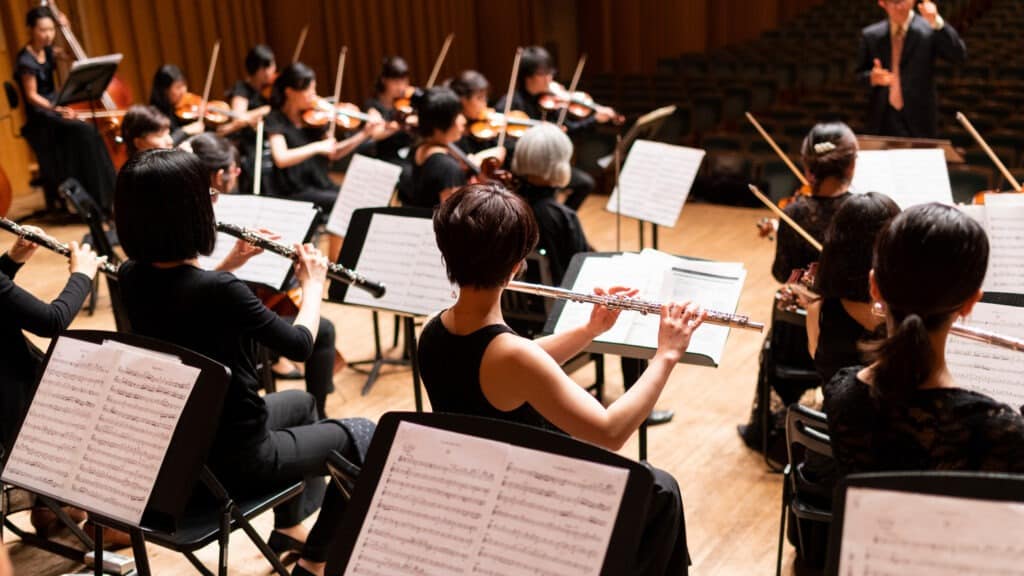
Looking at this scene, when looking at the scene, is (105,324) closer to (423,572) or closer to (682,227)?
(682,227)

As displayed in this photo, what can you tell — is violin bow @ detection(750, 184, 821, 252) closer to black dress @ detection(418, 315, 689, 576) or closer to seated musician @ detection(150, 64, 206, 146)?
black dress @ detection(418, 315, 689, 576)

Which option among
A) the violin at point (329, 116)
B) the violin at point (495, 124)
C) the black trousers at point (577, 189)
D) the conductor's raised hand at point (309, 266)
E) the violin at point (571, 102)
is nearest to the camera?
the conductor's raised hand at point (309, 266)

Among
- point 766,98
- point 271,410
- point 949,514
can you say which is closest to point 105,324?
point 271,410

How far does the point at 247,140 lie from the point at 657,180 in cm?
314

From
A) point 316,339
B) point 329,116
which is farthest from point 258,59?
point 316,339

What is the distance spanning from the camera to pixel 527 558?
154 cm

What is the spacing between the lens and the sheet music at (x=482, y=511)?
1530 millimetres

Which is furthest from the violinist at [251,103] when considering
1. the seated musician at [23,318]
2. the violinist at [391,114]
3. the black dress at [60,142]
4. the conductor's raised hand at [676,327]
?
the conductor's raised hand at [676,327]

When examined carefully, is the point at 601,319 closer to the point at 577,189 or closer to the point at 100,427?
the point at 100,427

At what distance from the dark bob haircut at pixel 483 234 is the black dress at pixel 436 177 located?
7.35 ft

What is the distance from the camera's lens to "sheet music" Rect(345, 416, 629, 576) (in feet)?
5.02

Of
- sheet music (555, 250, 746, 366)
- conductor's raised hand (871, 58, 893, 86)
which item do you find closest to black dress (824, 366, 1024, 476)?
sheet music (555, 250, 746, 366)

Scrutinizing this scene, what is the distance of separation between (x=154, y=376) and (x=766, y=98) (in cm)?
743

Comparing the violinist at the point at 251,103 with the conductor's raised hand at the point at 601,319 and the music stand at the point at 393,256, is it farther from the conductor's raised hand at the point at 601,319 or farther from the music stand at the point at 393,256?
the conductor's raised hand at the point at 601,319
